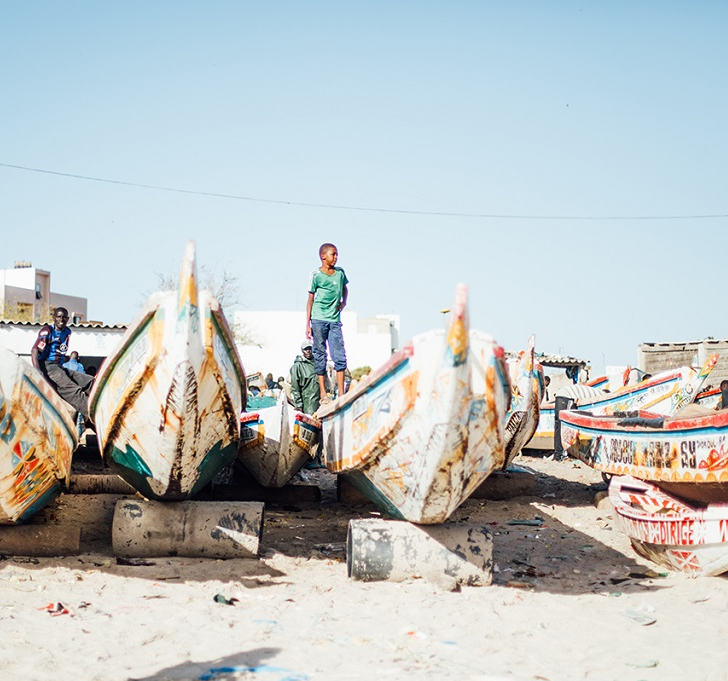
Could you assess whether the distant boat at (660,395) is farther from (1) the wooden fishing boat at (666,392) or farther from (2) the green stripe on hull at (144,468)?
(2) the green stripe on hull at (144,468)

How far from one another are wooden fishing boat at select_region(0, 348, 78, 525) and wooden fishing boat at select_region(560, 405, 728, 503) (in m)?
5.02

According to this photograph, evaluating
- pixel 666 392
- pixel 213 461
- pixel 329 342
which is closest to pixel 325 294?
pixel 329 342

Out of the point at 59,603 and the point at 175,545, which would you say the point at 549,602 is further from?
the point at 59,603

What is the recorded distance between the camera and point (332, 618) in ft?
14.5

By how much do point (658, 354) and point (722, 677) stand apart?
22.2 m

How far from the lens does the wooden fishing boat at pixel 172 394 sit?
471cm

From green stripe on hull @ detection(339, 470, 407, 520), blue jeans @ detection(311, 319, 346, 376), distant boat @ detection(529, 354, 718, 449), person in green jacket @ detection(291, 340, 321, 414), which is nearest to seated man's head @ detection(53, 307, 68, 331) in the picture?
person in green jacket @ detection(291, 340, 321, 414)

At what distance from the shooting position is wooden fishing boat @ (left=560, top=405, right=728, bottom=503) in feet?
19.3

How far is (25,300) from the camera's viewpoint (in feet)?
131

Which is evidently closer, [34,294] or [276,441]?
[276,441]

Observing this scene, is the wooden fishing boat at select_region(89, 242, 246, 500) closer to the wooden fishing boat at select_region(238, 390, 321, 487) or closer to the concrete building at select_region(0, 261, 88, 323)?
the wooden fishing boat at select_region(238, 390, 321, 487)

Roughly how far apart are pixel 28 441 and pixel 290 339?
41487 millimetres

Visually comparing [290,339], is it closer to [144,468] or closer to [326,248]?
[326,248]

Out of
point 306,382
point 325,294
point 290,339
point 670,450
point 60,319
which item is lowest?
point 670,450
